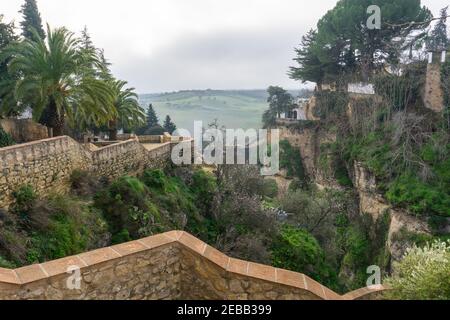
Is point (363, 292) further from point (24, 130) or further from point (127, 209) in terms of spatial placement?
point (24, 130)

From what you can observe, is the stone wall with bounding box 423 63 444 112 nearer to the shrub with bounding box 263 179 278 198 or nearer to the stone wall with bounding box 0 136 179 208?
the shrub with bounding box 263 179 278 198

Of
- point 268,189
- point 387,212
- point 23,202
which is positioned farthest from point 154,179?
point 387,212

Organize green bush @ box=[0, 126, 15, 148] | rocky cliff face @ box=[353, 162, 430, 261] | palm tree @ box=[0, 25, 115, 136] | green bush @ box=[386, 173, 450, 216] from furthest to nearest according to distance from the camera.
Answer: rocky cliff face @ box=[353, 162, 430, 261] → green bush @ box=[386, 173, 450, 216] → palm tree @ box=[0, 25, 115, 136] → green bush @ box=[0, 126, 15, 148]

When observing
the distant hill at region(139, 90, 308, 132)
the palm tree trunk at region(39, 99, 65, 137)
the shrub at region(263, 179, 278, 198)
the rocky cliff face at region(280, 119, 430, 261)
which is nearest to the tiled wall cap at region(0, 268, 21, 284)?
the palm tree trunk at region(39, 99, 65, 137)

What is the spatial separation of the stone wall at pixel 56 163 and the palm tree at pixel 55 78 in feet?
7.50

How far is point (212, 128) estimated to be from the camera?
24.2m

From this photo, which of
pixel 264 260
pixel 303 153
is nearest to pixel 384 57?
pixel 303 153

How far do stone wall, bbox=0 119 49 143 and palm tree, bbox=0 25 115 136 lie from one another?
66 cm

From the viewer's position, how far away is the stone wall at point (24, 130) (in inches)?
490

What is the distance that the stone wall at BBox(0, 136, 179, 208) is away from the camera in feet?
22.4

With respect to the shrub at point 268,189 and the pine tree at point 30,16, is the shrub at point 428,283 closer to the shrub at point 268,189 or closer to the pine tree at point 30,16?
the shrub at point 268,189

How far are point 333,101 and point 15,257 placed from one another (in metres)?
26.1

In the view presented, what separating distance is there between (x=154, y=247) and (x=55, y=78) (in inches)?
369

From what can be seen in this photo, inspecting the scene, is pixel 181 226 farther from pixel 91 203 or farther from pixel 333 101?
pixel 333 101
